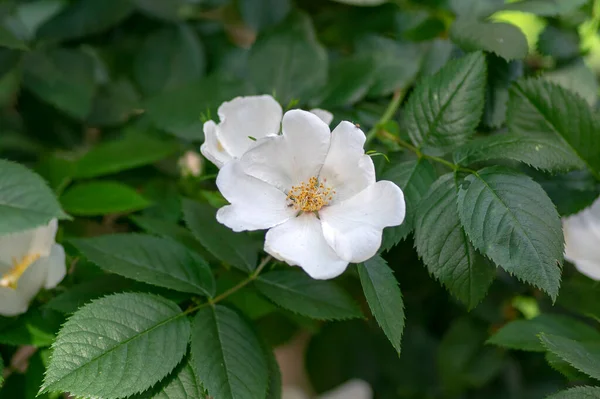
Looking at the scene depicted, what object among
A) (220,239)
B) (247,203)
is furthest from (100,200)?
(247,203)

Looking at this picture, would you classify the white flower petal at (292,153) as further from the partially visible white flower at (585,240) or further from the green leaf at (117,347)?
the partially visible white flower at (585,240)

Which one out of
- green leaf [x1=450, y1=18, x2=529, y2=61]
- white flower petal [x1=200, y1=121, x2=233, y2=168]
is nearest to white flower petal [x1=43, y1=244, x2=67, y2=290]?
white flower petal [x1=200, y1=121, x2=233, y2=168]

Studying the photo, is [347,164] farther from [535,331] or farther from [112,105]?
[112,105]

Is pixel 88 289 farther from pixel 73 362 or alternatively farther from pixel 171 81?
pixel 171 81

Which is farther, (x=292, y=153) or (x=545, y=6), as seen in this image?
(x=545, y=6)

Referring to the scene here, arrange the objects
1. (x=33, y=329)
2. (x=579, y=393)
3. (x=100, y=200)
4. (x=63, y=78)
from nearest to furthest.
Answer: (x=579, y=393)
(x=33, y=329)
(x=100, y=200)
(x=63, y=78)

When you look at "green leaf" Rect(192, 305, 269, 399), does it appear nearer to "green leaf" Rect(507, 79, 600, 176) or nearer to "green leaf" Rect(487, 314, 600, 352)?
"green leaf" Rect(487, 314, 600, 352)
